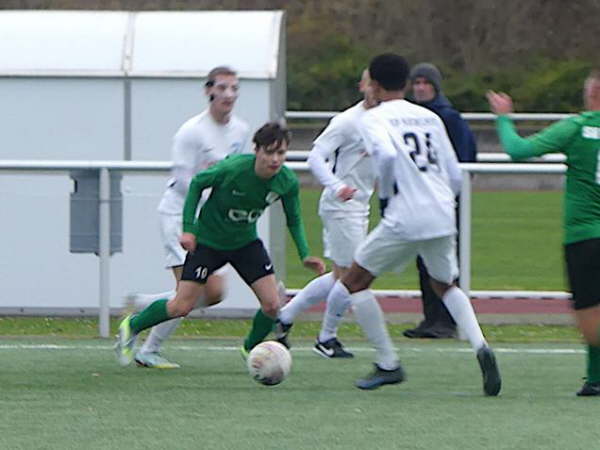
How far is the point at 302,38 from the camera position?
4191 centimetres

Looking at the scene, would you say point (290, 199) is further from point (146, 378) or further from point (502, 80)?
point (502, 80)

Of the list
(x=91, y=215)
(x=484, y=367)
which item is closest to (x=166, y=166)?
(x=91, y=215)

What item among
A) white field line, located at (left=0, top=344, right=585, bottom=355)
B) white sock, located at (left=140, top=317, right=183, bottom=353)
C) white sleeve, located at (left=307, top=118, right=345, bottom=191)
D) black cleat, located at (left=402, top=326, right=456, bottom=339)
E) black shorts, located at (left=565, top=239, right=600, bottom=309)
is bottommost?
black cleat, located at (left=402, top=326, right=456, bottom=339)

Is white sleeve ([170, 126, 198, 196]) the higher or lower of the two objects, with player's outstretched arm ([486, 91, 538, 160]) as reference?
lower

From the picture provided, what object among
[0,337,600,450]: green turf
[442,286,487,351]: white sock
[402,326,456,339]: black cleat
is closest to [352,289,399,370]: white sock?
[0,337,600,450]: green turf

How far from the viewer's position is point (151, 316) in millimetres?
9766

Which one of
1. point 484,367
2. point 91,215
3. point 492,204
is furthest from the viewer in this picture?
point 492,204

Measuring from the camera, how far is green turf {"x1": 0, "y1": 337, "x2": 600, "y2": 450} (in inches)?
291

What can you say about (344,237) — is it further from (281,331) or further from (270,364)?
(270,364)

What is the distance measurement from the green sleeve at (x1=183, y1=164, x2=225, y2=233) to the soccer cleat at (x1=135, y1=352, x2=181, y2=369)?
126cm

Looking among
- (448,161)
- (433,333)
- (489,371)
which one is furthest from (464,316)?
(433,333)

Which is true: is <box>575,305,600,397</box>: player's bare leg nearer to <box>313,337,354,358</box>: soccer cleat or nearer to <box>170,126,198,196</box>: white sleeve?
<box>313,337,354,358</box>: soccer cleat

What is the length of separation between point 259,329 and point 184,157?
118 centimetres

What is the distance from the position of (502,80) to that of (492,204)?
1027 inches
